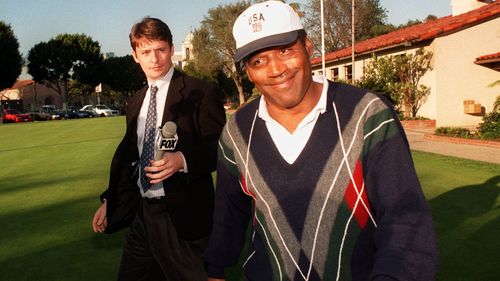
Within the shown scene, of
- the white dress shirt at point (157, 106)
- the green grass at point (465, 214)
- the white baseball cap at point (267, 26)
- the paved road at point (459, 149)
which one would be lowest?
the green grass at point (465, 214)

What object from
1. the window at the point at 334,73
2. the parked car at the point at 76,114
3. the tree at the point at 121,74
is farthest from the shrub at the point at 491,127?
the tree at the point at 121,74

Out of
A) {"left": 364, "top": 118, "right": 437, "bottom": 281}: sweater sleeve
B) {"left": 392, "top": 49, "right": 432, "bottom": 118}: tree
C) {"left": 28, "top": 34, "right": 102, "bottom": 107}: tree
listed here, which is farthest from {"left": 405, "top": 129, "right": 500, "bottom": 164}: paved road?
{"left": 28, "top": 34, "right": 102, "bottom": 107}: tree

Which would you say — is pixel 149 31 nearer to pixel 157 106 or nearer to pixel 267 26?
pixel 157 106

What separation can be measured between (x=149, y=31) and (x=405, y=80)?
2151 centimetres

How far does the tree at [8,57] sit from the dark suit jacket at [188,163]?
58012mm

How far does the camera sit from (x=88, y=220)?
7.36 m

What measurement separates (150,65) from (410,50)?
2171 cm

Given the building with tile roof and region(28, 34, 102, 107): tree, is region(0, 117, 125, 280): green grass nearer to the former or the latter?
the building with tile roof

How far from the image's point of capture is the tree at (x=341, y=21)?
196 feet

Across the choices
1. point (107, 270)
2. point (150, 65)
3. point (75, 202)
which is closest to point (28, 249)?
point (107, 270)

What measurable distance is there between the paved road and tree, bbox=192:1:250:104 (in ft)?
152

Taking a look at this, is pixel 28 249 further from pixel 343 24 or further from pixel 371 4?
pixel 371 4

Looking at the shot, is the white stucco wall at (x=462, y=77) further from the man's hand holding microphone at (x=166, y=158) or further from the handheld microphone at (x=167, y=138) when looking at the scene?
the handheld microphone at (x=167, y=138)

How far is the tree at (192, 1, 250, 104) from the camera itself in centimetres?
6106
